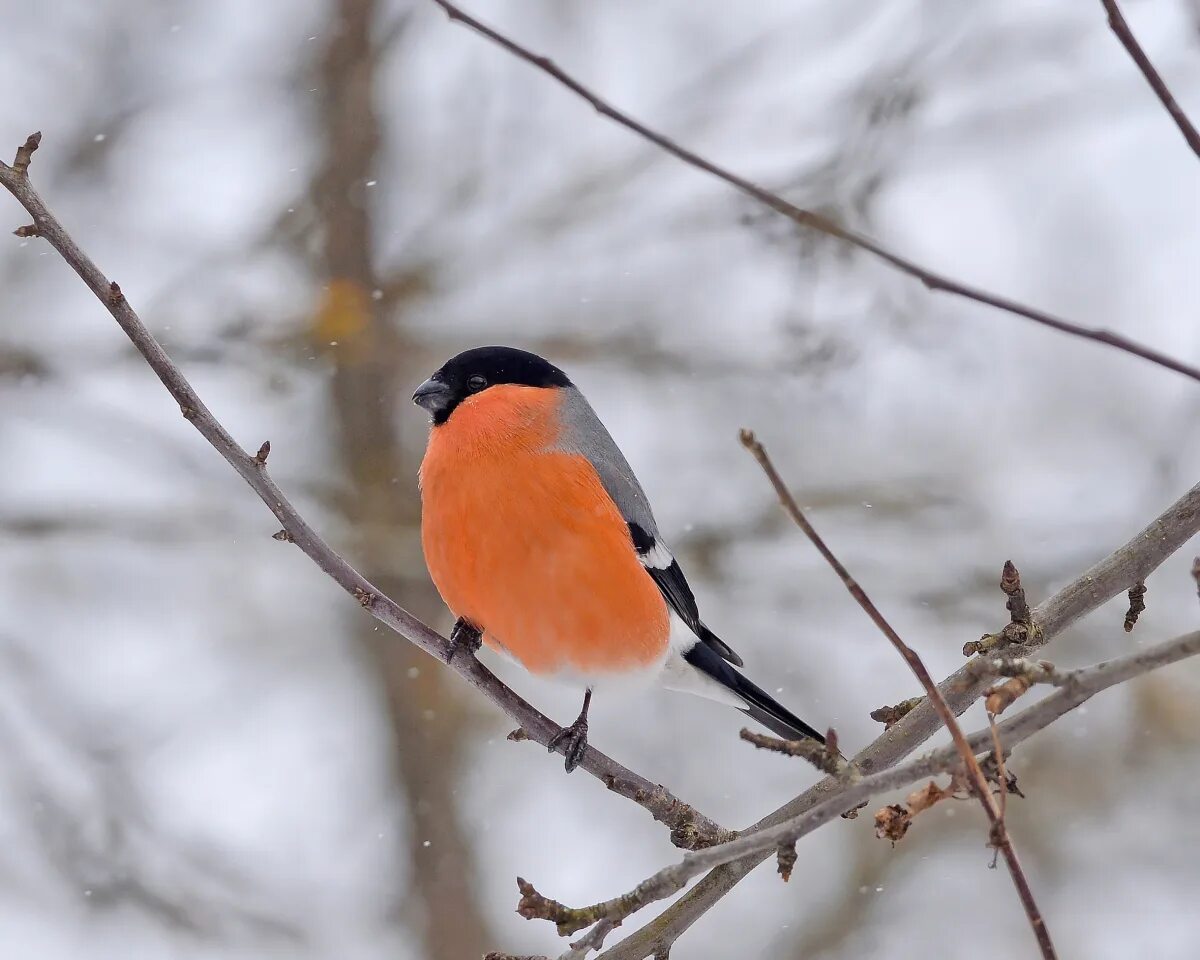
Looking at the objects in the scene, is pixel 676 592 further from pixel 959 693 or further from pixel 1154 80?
pixel 1154 80

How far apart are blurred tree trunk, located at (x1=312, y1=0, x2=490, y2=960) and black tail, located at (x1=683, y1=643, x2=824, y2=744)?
318 cm

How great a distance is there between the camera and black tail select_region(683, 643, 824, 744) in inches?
147

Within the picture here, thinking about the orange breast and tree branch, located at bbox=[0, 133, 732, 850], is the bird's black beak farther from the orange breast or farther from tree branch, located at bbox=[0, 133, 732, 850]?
tree branch, located at bbox=[0, 133, 732, 850]

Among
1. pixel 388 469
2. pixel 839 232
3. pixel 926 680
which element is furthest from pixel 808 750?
pixel 388 469

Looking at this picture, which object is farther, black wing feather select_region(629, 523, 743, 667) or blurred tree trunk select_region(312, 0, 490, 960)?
blurred tree trunk select_region(312, 0, 490, 960)

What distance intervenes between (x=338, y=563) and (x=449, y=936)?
510cm

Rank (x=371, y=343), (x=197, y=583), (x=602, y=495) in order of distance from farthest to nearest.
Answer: (x=197, y=583) < (x=371, y=343) < (x=602, y=495)

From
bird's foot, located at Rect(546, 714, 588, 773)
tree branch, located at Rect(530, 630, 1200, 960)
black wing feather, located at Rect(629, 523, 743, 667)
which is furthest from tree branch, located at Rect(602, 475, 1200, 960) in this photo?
black wing feather, located at Rect(629, 523, 743, 667)

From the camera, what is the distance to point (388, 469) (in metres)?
7.11

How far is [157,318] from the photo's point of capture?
6512mm

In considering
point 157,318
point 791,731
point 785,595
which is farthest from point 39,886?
point 791,731

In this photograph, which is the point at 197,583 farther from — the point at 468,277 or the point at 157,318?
the point at 468,277

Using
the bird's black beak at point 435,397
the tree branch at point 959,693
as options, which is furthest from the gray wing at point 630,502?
the tree branch at point 959,693

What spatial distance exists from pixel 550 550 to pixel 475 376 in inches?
30.2
